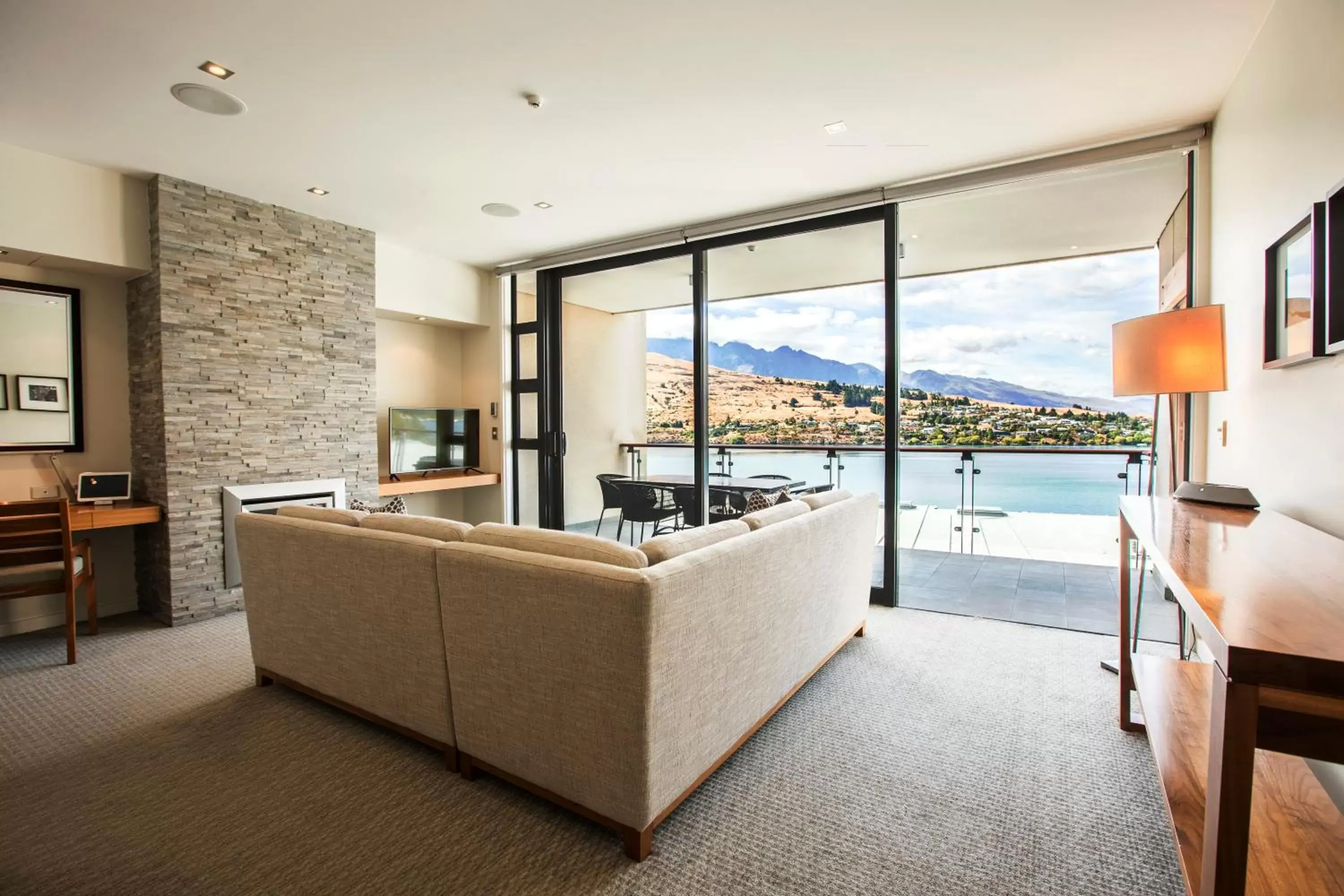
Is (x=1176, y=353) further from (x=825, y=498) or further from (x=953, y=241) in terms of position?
(x=953, y=241)

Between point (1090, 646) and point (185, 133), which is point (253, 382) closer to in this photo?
point (185, 133)

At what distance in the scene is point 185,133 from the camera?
3.13m

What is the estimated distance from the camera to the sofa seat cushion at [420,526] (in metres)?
2.12

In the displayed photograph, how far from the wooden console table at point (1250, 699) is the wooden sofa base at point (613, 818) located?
1151 mm

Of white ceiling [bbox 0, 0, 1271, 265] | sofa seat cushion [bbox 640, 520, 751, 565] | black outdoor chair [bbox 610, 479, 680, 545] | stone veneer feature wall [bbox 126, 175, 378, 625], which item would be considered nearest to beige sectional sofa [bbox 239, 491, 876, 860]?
sofa seat cushion [bbox 640, 520, 751, 565]

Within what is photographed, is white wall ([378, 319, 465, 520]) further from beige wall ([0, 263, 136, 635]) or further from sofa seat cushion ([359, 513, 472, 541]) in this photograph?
sofa seat cushion ([359, 513, 472, 541])

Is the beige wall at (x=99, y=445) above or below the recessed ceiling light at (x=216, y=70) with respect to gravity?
below

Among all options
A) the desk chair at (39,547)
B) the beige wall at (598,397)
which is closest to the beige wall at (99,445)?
the desk chair at (39,547)

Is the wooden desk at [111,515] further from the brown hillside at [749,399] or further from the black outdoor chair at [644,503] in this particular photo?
the brown hillside at [749,399]

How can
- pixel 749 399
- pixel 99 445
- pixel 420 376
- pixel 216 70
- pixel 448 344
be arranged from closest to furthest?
1. pixel 216 70
2. pixel 99 445
3. pixel 749 399
4. pixel 420 376
5. pixel 448 344

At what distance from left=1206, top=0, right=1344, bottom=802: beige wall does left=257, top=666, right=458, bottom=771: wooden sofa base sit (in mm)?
2440

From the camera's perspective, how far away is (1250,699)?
2.59 feet

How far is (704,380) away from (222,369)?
10.6 ft

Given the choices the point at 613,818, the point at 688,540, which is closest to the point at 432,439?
the point at 688,540
